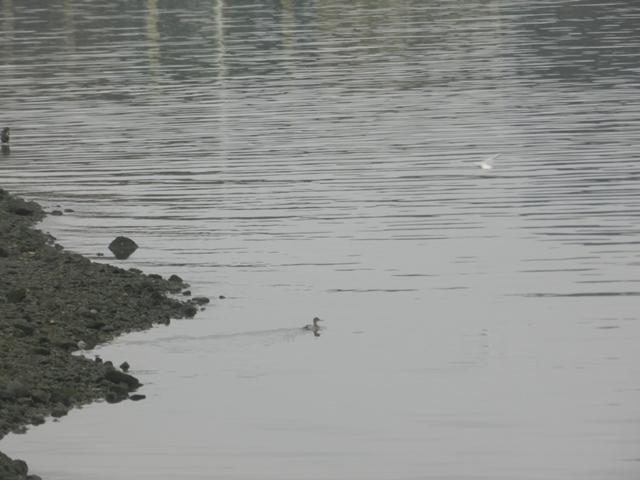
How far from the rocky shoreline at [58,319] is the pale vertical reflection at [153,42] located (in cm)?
3787

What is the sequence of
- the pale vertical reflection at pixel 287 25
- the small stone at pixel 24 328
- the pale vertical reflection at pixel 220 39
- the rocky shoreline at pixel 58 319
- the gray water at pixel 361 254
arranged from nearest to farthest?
the gray water at pixel 361 254, the rocky shoreline at pixel 58 319, the small stone at pixel 24 328, the pale vertical reflection at pixel 220 39, the pale vertical reflection at pixel 287 25

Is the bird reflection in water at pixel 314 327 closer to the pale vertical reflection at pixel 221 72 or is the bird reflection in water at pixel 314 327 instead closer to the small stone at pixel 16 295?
the small stone at pixel 16 295

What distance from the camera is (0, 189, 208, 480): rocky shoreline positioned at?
19.1 m

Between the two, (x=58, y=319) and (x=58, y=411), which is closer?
(x=58, y=411)

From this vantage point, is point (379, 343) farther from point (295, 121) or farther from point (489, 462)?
point (295, 121)

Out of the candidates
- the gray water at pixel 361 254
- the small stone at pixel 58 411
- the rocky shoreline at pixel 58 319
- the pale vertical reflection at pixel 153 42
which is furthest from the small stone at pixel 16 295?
the pale vertical reflection at pixel 153 42

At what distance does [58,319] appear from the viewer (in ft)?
74.6

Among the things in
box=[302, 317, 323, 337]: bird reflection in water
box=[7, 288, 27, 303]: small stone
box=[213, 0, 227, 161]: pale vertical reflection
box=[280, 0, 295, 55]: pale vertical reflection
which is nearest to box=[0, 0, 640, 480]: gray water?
box=[302, 317, 323, 337]: bird reflection in water

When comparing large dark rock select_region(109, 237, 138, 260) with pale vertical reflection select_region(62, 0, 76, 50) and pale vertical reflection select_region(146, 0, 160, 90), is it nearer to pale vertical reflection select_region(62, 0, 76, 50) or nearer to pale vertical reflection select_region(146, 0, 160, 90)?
pale vertical reflection select_region(146, 0, 160, 90)

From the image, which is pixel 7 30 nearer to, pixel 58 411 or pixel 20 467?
pixel 58 411

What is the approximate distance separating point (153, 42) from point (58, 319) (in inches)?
2581

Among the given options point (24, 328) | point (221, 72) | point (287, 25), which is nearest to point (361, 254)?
point (24, 328)

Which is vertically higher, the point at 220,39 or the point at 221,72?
the point at 220,39

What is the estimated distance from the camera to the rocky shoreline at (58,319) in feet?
62.7
